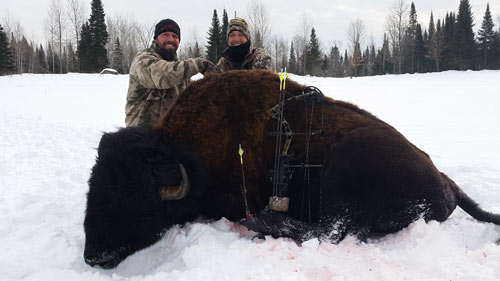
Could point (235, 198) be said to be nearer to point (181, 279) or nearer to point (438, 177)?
point (181, 279)

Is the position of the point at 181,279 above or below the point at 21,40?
below

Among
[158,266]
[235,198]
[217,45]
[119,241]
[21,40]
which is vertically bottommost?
[158,266]

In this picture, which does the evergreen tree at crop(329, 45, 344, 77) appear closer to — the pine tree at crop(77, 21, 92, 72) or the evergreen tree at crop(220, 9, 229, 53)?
the evergreen tree at crop(220, 9, 229, 53)

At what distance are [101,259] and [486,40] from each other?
2346 inches

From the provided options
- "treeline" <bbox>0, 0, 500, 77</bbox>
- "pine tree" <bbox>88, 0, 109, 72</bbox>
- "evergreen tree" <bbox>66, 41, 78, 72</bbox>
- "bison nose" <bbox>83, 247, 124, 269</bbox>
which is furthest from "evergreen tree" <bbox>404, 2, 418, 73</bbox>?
"bison nose" <bbox>83, 247, 124, 269</bbox>

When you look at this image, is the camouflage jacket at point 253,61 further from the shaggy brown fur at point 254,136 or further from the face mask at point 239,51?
the shaggy brown fur at point 254,136

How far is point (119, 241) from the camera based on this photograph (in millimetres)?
2895

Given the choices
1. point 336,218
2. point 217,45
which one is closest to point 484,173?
point 336,218

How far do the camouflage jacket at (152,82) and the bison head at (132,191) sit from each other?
106cm

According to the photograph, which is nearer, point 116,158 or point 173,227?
point 116,158

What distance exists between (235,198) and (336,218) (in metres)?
0.92

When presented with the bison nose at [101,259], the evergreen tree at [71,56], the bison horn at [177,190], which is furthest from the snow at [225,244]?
the evergreen tree at [71,56]

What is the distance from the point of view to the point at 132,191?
289 centimetres

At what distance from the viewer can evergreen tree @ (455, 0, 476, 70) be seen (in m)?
48.3
